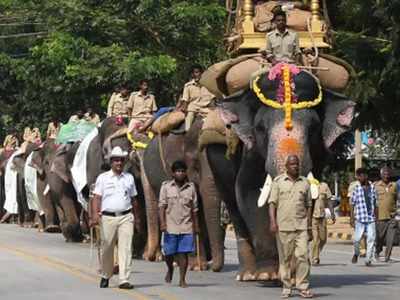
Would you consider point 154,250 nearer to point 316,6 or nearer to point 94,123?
point 316,6

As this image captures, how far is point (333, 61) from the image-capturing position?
1642 centimetres

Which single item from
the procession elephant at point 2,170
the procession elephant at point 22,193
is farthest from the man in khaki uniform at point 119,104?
the procession elephant at point 2,170

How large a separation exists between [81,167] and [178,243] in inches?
373

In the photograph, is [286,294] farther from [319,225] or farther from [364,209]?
[364,209]

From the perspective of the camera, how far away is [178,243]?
16266mm

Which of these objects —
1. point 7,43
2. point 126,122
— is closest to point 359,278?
point 126,122

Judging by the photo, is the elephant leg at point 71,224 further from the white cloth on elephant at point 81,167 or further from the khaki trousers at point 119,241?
the khaki trousers at point 119,241

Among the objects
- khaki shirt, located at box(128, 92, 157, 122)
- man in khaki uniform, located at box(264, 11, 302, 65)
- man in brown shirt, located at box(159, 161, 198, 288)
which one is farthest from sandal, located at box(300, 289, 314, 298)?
khaki shirt, located at box(128, 92, 157, 122)

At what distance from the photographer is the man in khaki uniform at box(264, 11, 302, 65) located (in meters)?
16.0

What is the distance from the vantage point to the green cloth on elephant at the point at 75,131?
2794 centimetres

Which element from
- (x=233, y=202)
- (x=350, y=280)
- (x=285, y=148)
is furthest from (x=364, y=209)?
(x=285, y=148)

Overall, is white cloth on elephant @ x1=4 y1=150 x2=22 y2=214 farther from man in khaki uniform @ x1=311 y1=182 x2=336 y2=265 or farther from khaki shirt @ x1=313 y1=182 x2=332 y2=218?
man in khaki uniform @ x1=311 y1=182 x2=336 y2=265

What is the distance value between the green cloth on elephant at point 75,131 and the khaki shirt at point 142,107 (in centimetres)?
484

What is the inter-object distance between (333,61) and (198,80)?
13.3ft
